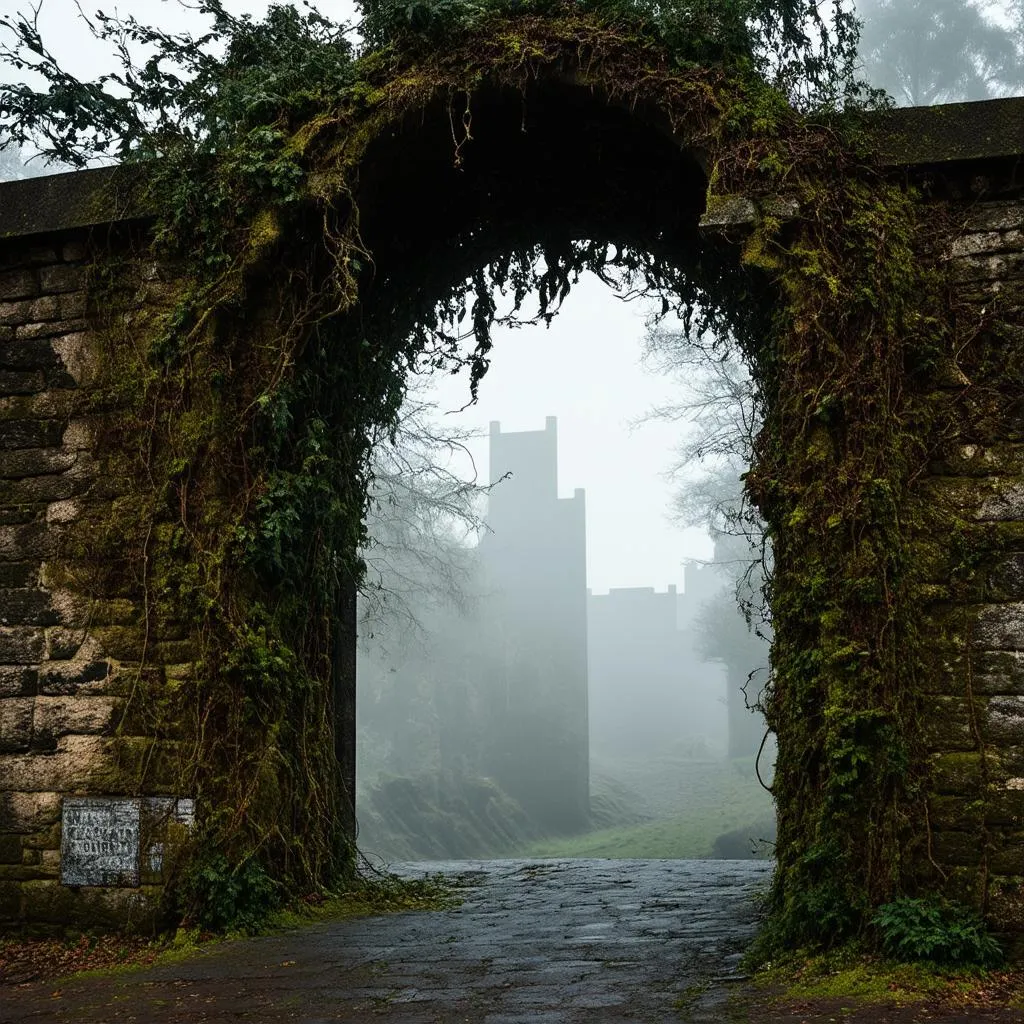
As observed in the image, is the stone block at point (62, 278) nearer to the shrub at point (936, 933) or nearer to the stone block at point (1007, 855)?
the shrub at point (936, 933)

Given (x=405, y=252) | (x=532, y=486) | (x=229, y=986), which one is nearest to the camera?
(x=229, y=986)

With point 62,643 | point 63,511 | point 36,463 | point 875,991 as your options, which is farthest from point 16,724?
point 875,991

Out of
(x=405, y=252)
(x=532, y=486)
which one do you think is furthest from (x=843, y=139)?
(x=532, y=486)

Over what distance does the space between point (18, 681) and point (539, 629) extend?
30827 millimetres

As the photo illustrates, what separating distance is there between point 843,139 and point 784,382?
45.7 inches

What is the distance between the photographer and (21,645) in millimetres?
5633

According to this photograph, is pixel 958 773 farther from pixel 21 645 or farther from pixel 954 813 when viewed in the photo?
pixel 21 645

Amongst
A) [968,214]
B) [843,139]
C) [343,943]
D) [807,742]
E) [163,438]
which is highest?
[843,139]

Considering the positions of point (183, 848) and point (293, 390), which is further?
point (293, 390)

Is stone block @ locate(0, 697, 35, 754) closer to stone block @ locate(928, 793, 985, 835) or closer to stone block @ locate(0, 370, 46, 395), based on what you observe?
stone block @ locate(0, 370, 46, 395)

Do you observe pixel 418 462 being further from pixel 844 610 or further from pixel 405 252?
pixel 844 610

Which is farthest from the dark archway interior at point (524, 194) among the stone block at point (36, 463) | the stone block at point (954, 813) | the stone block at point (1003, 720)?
the stone block at point (954, 813)

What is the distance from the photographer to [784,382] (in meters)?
5.05

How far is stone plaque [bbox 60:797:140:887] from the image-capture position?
17.4ft
